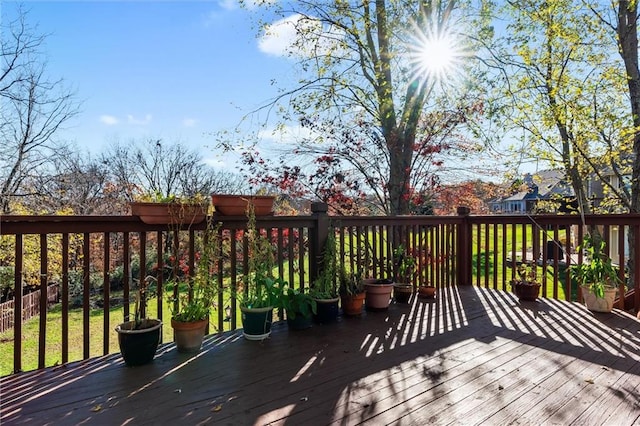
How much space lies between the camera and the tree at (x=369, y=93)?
6082 mm

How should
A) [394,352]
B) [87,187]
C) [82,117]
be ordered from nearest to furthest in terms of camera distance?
[394,352]
[82,117]
[87,187]

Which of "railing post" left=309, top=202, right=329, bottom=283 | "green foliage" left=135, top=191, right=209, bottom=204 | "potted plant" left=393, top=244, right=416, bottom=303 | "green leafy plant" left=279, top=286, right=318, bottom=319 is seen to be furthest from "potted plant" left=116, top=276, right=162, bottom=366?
"potted plant" left=393, top=244, right=416, bottom=303

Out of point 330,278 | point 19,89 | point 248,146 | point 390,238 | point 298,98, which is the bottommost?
point 330,278

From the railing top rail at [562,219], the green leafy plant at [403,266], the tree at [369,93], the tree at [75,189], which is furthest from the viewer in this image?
the tree at [75,189]

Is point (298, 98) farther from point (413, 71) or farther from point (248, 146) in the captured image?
point (413, 71)

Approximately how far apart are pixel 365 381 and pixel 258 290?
1079 mm

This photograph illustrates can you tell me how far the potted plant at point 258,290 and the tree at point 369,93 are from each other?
3576 millimetres

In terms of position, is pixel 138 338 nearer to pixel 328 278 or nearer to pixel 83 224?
pixel 83 224

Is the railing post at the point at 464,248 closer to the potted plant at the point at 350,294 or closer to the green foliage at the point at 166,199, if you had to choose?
the potted plant at the point at 350,294

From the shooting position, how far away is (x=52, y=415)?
164cm

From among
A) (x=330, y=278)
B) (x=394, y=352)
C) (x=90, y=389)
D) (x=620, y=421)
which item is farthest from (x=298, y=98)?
(x=620, y=421)

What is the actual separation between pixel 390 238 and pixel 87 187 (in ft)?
33.1

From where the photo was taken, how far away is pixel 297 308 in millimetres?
2896

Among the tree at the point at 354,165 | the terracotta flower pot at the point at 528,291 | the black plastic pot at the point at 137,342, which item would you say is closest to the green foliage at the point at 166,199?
the black plastic pot at the point at 137,342
